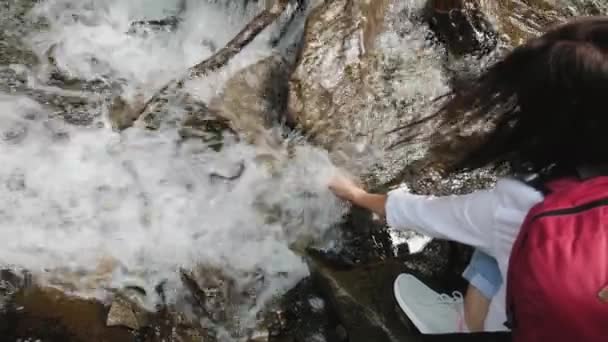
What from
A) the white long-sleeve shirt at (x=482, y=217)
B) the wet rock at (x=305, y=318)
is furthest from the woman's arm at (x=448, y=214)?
the wet rock at (x=305, y=318)

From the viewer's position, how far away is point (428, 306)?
265 centimetres

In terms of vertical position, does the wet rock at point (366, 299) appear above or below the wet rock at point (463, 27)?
below

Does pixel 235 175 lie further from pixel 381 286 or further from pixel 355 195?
pixel 381 286

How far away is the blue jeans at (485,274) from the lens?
7.21ft

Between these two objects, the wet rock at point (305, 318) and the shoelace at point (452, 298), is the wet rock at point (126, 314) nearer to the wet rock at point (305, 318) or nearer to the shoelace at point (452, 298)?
the wet rock at point (305, 318)

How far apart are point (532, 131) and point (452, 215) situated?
40 centimetres

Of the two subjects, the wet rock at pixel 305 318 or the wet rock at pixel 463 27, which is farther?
the wet rock at pixel 463 27

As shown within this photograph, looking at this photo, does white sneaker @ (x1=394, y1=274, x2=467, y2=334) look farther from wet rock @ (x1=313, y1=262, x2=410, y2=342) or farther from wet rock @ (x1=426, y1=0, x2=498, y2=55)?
wet rock @ (x1=426, y1=0, x2=498, y2=55)

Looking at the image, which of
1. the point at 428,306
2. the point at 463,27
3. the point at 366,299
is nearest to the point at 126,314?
the point at 366,299

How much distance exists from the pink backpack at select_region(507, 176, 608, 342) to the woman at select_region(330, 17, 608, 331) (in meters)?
0.14

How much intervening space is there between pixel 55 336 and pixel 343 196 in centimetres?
144

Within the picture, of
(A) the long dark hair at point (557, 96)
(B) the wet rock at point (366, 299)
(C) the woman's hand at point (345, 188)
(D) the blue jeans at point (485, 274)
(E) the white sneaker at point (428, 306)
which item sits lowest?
(B) the wet rock at point (366, 299)

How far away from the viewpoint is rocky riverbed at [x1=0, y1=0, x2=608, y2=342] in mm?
2971

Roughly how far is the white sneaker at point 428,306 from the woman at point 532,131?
1.14 feet
